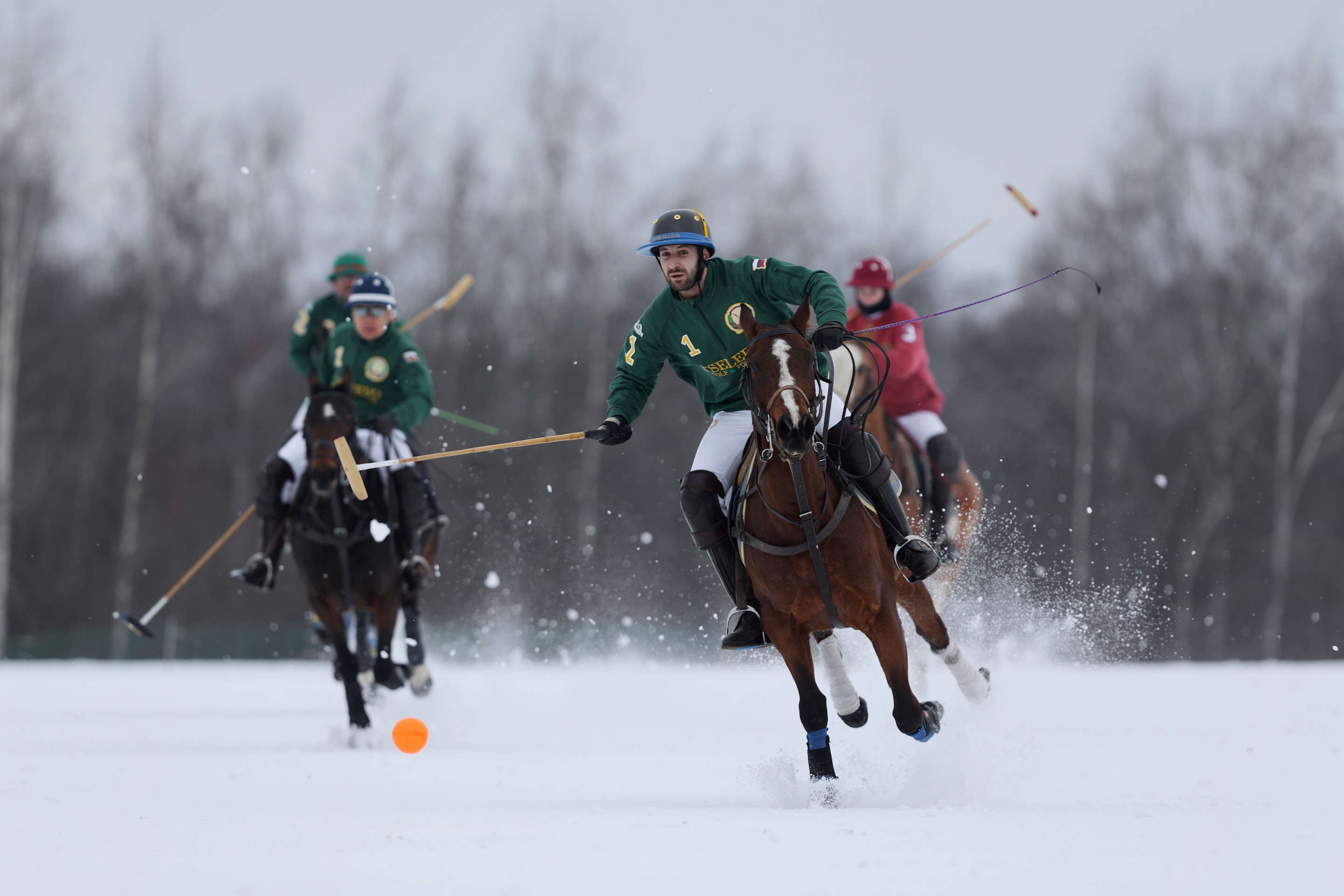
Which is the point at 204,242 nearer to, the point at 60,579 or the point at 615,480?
the point at 60,579

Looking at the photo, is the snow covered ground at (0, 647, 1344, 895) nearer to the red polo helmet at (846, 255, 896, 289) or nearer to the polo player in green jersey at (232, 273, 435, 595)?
the polo player in green jersey at (232, 273, 435, 595)

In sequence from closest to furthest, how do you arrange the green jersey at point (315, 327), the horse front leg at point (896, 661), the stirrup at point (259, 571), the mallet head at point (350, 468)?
the horse front leg at point (896, 661) < the mallet head at point (350, 468) < the stirrup at point (259, 571) < the green jersey at point (315, 327)

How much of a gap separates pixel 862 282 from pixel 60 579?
20.6 m

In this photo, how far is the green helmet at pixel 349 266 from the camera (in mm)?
12750

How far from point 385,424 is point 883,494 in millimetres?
5022

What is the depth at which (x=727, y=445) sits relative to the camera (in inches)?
290

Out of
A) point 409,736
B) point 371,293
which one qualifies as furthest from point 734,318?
point 371,293

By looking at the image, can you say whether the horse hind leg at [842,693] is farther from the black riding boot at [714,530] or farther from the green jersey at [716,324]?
the green jersey at [716,324]

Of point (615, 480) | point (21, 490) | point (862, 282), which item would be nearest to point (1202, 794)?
point (862, 282)

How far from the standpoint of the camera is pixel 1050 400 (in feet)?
108

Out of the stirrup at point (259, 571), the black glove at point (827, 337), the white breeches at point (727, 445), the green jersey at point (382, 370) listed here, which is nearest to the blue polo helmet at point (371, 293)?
the green jersey at point (382, 370)

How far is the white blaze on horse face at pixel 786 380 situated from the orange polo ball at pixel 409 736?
14.5 ft

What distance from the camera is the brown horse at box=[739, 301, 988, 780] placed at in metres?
6.45

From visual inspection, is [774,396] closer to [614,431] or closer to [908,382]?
[614,431]
